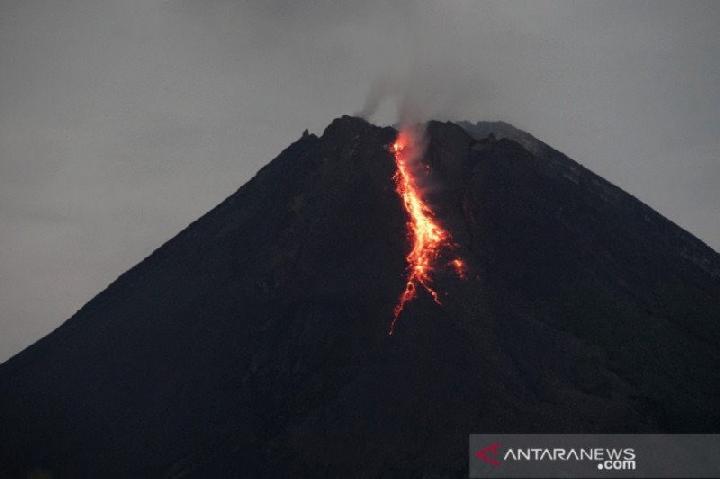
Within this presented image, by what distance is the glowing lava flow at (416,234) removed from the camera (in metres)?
77.4

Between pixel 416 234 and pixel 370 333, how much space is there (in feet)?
41.5

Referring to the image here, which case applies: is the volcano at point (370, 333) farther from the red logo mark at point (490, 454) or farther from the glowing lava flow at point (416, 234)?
the red logo mark at point (490, 454)

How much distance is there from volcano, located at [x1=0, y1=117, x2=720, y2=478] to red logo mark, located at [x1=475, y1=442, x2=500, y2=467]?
127cm

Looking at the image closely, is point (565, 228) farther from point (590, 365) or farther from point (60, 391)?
point (60, 391)

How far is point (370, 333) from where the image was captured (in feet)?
A: 244

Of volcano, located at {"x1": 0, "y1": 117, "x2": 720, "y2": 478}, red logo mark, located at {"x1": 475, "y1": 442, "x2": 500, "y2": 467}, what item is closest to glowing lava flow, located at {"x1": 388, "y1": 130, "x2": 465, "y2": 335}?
volcano, located at {"x1": 0, "y1": 117, "x2": 720, "y2": 478}

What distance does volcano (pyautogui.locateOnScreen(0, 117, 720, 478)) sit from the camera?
6744 centimetres

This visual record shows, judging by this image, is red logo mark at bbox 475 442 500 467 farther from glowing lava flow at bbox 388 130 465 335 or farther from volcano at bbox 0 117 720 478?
glowing lava flow at bbox 388 130 465 335

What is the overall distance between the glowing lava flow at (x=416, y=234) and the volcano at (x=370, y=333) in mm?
691

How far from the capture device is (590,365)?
72.6 m

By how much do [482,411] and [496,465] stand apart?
20.4 feet

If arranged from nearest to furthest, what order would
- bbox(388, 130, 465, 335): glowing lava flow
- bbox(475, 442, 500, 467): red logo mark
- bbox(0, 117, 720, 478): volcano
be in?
bbox(475, 442, 500, 467): red logo mark, bbox(0, 117, 720, 478): volcano, bbox(388, 130, 465, 335): glowing lava flow

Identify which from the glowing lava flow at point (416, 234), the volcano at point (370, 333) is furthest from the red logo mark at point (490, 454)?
the glowing lava flow at point (416, 234)

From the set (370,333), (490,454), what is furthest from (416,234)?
(490,454)
